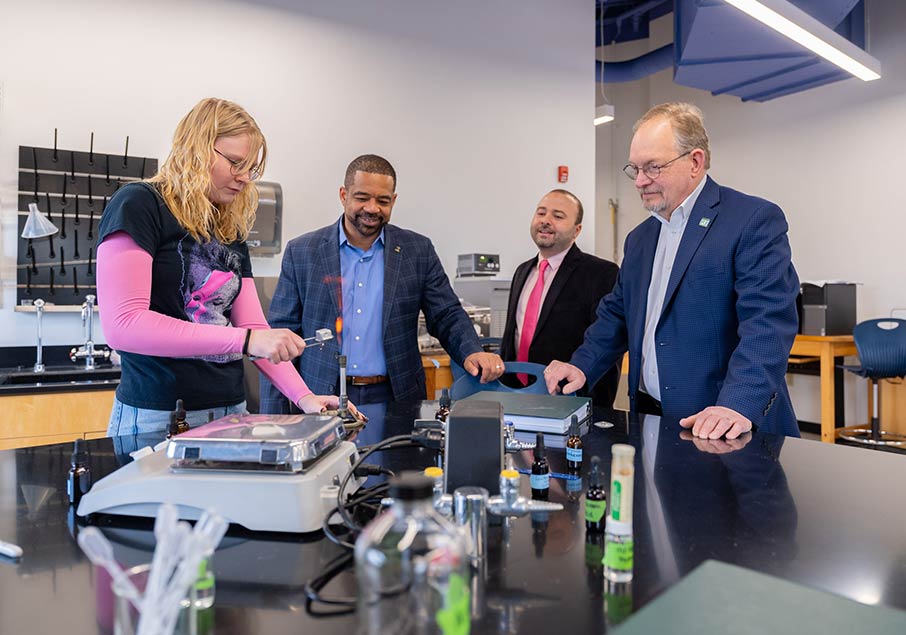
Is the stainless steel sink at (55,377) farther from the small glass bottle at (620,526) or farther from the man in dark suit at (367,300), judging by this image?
the small glass bottle at (620,526)

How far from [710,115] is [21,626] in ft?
24.0

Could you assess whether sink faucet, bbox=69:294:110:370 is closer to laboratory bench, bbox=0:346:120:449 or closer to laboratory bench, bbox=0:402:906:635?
laboratory bench, bbox=0:346:120:449

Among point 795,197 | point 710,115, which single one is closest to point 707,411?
point 795,197

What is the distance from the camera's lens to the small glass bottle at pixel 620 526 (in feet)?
2.29

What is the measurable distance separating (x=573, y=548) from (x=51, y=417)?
2679mm

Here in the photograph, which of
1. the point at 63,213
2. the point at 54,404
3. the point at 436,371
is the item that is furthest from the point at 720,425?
the point at 63,213

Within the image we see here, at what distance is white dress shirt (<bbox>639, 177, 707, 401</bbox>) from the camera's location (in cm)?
197

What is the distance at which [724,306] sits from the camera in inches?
72.6

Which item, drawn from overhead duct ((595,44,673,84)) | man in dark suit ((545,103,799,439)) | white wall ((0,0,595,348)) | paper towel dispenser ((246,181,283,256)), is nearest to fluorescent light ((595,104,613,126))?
white wall ((0,0,595,348))

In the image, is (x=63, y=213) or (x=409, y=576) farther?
(x=63, y=213)

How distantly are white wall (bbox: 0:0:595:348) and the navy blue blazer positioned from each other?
2.70 metres

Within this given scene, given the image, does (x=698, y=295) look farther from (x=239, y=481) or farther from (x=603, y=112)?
(x=603, y=112)

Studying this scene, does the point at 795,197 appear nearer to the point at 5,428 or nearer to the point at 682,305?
the point at 682,305

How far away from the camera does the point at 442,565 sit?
17.8 inches
